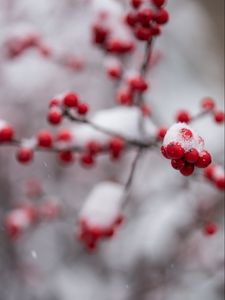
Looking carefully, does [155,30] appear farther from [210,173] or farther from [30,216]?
[30,216]

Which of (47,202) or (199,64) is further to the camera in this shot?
(199,64)

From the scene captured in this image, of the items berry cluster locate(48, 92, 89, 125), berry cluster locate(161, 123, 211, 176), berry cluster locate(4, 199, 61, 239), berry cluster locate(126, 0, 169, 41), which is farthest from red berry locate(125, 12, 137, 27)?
berry cluster locate(4, 199, 61, 239)

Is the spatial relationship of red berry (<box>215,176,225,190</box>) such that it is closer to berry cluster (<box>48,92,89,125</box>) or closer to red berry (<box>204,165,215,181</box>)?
red berry (<box>204,165,215,181</box>)

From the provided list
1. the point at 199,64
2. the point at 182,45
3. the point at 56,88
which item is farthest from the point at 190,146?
the point at 199,64

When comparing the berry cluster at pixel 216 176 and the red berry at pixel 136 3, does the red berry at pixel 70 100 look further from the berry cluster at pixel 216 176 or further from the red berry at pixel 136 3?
the berry cluster at pixel 216 176

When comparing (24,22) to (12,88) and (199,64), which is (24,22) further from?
(199,64)

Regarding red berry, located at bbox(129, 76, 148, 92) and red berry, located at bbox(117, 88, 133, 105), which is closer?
red berry, located at bbox(129, 76, 148, 92)
